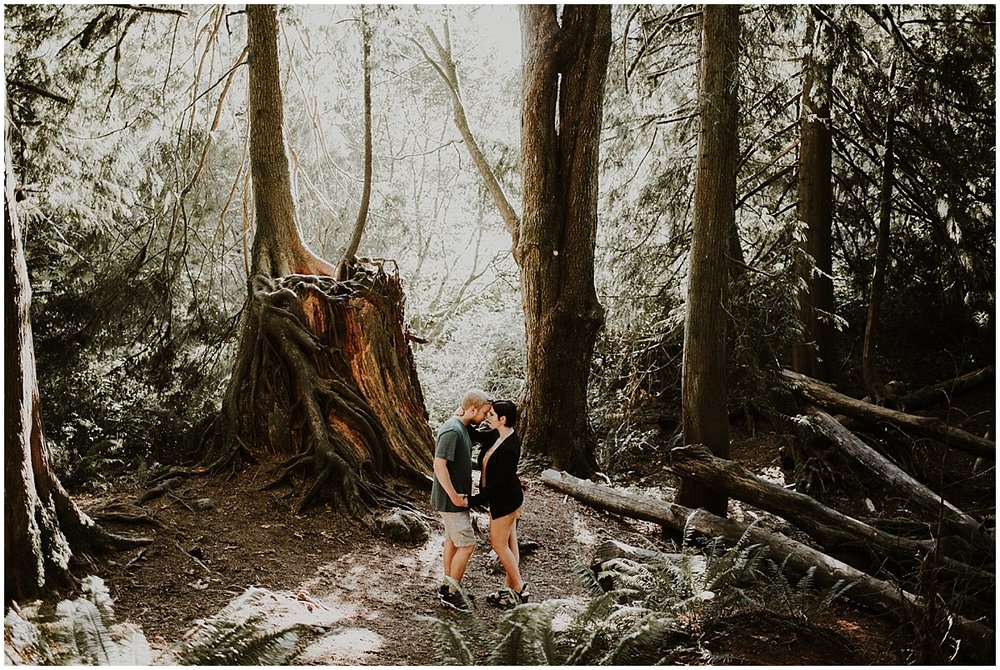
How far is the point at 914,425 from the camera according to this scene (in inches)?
333

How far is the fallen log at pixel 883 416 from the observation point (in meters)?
7.55

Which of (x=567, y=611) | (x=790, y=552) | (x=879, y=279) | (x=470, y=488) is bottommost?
(x=567, y=611)

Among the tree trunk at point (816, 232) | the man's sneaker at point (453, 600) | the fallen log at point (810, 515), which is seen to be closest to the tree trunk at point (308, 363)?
the man's sneaker at point (453, 600)

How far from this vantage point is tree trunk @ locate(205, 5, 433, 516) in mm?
7457

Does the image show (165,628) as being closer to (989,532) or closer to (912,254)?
(989,532)

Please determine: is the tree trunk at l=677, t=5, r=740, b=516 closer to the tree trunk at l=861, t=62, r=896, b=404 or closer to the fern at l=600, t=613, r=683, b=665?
the fern at l=600, t=613, r=683, b=665

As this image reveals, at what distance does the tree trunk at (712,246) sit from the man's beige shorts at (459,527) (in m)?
2.84

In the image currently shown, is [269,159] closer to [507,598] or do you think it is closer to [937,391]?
[507,598]

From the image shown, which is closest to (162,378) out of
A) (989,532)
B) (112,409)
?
(112,409)

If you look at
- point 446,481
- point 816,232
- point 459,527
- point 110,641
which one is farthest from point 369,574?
point 816,232

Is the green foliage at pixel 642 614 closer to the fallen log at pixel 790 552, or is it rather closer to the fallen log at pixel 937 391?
the fallen log at pixel 790 552

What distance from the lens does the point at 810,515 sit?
6.60 meters

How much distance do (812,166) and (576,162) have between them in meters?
3.20

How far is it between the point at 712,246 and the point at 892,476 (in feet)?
10.4
